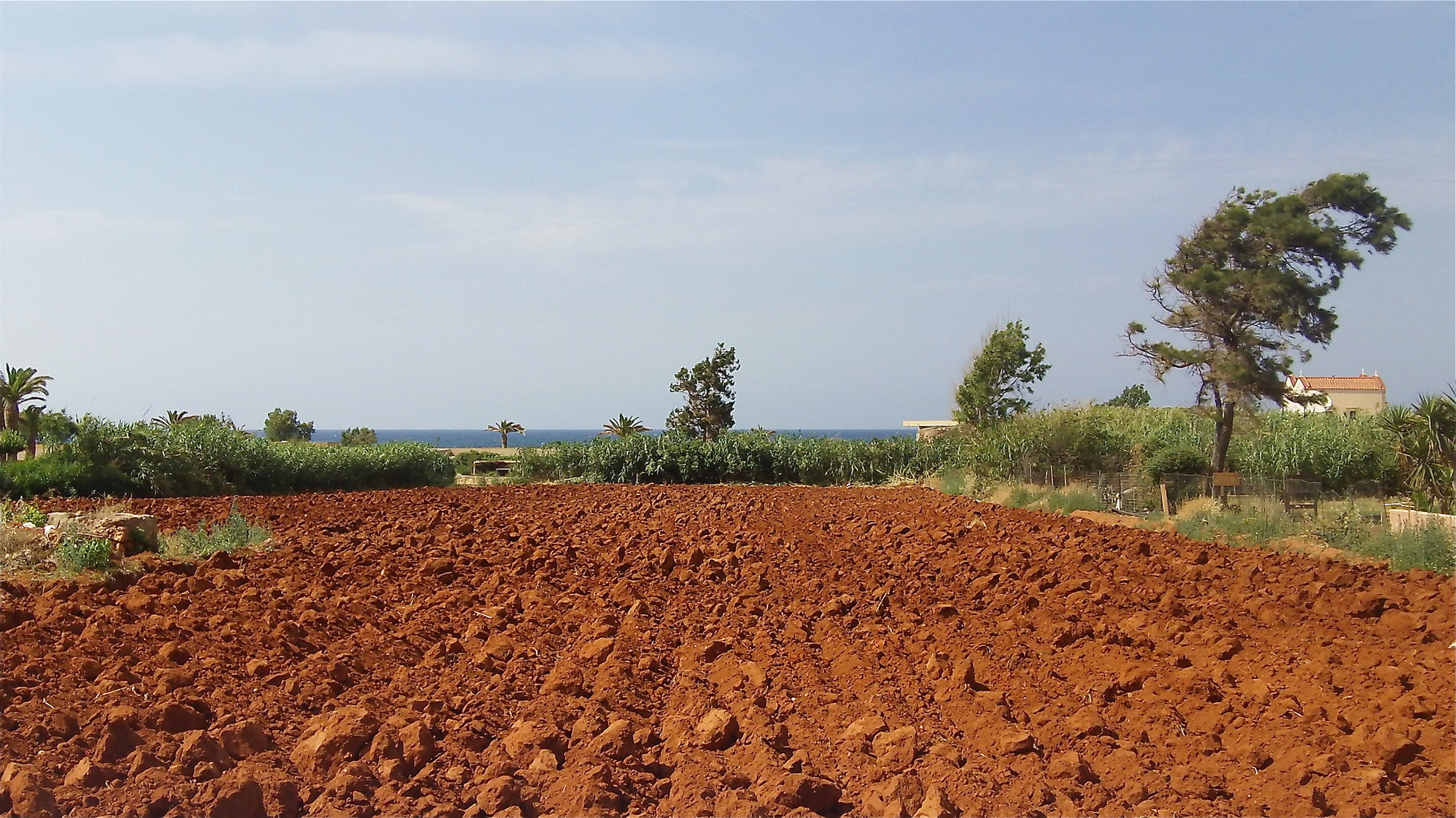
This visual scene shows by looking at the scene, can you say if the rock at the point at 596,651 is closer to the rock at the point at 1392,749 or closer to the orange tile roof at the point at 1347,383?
the rock at the point at 1392,749

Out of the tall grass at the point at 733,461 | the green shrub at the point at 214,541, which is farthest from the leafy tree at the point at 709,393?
the green shrub at the point at 214,541

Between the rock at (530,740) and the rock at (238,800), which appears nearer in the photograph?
the rock at (238,800)

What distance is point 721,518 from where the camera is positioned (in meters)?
15.0

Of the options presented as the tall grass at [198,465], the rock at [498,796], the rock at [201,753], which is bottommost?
the rock at [498,796]

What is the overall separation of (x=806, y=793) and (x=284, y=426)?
53184 mm

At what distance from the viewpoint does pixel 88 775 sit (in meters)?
4.41

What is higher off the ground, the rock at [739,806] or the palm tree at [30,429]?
the palm tree at [30,429]

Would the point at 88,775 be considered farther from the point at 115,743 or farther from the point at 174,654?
the point at 174,654

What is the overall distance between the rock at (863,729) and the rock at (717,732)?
56 cm

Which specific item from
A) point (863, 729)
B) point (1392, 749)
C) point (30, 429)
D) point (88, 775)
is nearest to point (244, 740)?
point (88, 775)

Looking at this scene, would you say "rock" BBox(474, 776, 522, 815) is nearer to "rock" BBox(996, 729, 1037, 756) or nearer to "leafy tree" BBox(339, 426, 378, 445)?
"rock" BBox(996, 729, 1037, 756)

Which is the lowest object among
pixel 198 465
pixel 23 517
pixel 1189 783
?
pixel 1189 783

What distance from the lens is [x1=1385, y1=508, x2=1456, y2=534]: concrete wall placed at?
1218cm

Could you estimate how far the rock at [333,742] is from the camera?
477cm
